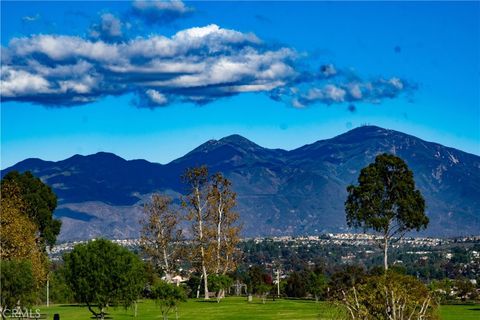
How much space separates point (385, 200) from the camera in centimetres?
8381

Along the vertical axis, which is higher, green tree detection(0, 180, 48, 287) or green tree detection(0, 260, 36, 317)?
green tree detection(0, 180, 48, 287)

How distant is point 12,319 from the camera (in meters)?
70.9

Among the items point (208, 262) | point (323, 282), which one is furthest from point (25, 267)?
point (323, 282)

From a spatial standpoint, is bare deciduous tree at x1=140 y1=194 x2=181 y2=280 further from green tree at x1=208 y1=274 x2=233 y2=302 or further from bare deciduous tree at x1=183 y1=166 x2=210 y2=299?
green tree at x1=208 y1=274 x2=233 y2=302

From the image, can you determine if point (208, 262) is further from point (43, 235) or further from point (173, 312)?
point (173, 312)

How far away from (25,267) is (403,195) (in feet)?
114

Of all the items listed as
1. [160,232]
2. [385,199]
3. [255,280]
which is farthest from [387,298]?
[255,280]

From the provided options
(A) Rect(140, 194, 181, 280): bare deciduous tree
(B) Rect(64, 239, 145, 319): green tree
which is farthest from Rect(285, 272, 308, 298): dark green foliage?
(B) Rect(64, 239, 145, 319): green tree

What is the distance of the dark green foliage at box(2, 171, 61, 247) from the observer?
310 ft

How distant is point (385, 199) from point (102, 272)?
2786 centimetres

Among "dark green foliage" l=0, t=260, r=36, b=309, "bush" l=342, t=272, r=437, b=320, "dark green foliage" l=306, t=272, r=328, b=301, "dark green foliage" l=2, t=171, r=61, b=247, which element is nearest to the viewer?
"bush" l=342, t=272, r=437, b=320

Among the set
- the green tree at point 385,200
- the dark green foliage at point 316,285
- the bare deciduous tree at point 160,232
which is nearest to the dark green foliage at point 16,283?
the green tree at point 385,200

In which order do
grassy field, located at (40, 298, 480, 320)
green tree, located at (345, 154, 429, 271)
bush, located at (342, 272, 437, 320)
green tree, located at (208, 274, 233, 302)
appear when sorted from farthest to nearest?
green tree, located at (208, 274, 233, 302) < green tree, located at (345, 154, 429, 271) < grassy field, located at (40, 298, 480, 320) < bush, located at (342, 272, 437, 320)

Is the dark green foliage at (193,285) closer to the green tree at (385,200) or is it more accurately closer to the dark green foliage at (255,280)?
the dark green foliage at (255,280)
